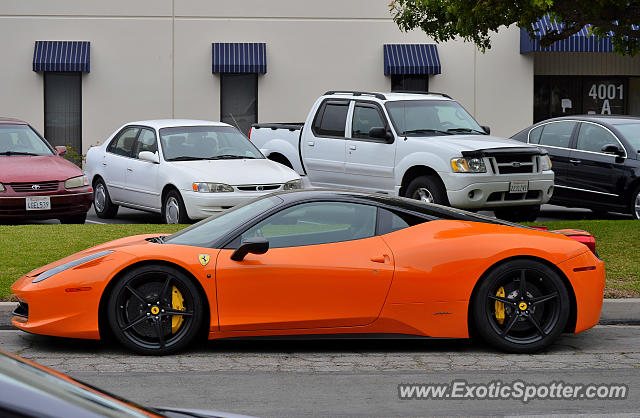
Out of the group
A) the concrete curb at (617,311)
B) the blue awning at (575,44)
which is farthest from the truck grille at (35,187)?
the blue awning at (575,44)

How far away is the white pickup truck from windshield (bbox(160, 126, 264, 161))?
1036mm

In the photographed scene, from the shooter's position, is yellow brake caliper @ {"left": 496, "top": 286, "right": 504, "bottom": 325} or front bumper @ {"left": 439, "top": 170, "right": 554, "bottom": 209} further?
front bumper @ {"left": 439, "top": 170, "right": 554, "bottom": 209}

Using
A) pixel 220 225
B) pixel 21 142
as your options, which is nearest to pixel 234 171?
pixel 21 142

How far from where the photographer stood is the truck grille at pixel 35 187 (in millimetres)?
14398

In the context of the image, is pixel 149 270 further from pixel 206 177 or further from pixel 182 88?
pixel 182 88

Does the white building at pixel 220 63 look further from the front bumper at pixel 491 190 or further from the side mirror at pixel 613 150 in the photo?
the front bumper at pixel 491 190

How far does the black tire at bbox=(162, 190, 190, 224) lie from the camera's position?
1434 centimetres

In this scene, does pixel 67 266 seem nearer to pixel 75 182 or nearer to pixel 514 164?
pixel 75 182

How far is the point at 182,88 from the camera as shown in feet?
84.8

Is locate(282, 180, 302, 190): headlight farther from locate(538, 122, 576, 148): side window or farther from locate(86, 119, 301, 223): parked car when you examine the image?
locate(538, 122, 576, 148): side window

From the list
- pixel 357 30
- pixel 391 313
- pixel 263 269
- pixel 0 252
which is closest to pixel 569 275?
pixel 391 313

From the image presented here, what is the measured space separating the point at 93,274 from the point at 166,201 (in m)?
7.49

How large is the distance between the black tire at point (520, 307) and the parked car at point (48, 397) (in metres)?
4.55

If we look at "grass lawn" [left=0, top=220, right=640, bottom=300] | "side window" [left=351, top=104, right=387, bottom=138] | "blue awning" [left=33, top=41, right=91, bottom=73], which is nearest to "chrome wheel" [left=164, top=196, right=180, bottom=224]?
"grass lawn" [left=0, top=220, right=640, bottom=300]
